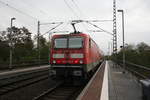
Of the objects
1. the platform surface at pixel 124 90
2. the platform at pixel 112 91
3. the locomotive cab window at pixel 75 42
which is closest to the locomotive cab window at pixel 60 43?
the locomotive cab window at pixel 75 42

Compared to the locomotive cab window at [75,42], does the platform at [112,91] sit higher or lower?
lower

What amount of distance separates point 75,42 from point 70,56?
0.86 metres

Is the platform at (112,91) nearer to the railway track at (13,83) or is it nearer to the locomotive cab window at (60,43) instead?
the locomotive cab window at (60,43)

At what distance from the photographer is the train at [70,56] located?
974 cm

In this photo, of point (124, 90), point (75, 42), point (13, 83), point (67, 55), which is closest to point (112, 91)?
point (124, 90)

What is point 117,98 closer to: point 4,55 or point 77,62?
point 77,62

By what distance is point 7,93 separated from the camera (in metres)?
8.37

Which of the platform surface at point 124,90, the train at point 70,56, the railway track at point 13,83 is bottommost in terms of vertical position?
the railway track at point 13,83

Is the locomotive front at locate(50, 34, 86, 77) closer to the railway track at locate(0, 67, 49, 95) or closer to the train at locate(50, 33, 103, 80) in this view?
the train at locate(50, 33, 103, 80)

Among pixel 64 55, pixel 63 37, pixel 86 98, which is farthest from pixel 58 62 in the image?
pixel 86 98

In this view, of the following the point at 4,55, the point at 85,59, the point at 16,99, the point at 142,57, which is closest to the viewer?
the point at 16,99

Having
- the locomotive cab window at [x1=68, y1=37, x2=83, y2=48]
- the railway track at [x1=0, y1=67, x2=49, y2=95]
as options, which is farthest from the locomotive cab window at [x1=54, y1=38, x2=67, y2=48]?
the railway track at [x1=0, y1=67, x2=49, y2=95]

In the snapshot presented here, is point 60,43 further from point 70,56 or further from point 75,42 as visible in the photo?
point 70,56

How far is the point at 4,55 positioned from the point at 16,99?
76.0ft
